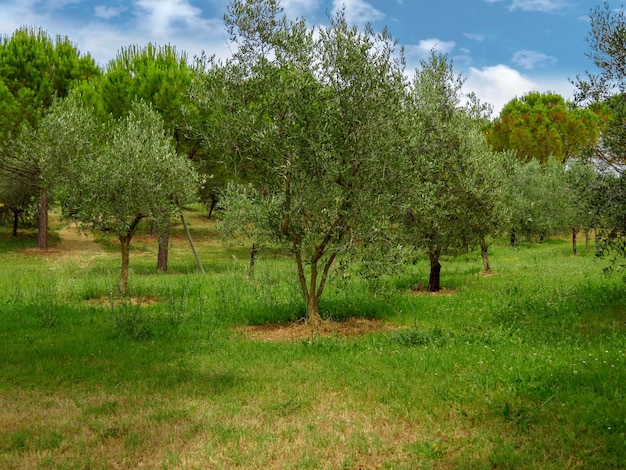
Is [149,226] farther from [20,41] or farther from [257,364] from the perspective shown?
[257,364]

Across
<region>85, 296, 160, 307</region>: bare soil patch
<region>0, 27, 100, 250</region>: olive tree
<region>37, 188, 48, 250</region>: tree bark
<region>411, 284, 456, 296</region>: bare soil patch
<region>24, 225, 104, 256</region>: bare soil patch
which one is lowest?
<region>85, 296, 160, 307</region>: bare soil patch

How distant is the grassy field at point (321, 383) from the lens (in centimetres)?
658

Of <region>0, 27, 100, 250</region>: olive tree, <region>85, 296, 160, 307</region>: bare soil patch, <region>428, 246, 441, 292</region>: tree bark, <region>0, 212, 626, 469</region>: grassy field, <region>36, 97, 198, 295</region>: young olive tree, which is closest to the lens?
→ <region>0, 212, 626, 469</region>: grassy field

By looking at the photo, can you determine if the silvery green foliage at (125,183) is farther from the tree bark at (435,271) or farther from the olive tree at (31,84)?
the olive tree at (31,84)

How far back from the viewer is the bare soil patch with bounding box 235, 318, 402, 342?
1341cm

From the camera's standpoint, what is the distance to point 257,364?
10727 mm

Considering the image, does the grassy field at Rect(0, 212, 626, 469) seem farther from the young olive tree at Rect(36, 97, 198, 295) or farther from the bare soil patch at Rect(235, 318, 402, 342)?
the young olive tree at Rect(36, 97, 198, 295)

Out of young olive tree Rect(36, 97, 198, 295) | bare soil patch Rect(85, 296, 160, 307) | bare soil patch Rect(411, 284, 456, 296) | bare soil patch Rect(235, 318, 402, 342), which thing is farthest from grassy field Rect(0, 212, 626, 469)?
young olive tree Rect(36, 97, 198, 295)

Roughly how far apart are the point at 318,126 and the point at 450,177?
350 inches

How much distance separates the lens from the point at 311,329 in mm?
13859

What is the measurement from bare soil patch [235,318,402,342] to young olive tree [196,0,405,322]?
6.97 ft

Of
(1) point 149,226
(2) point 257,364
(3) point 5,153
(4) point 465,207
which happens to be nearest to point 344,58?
(2) point 257,364

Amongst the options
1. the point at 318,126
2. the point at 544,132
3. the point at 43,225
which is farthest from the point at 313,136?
the point at 544,132

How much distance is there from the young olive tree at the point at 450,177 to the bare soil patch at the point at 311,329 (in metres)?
5.74
